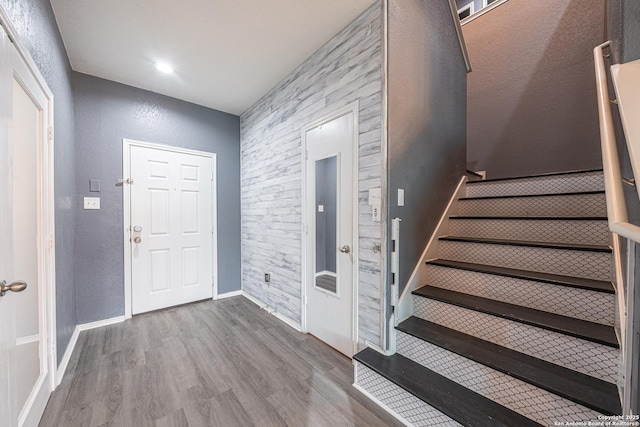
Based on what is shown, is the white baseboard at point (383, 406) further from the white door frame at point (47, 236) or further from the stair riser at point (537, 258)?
the white door frame at point (47, 236)

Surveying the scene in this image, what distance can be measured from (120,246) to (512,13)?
568 cm

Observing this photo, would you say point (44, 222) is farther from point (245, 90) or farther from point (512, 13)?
point (512, 13)

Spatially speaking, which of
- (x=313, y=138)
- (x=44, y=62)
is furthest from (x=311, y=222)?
(x=44, y=62)

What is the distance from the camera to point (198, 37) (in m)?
2.14

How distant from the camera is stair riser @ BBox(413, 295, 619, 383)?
45.3 inches

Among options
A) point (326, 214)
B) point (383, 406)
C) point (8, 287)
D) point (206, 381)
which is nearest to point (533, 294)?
point (383, 406)

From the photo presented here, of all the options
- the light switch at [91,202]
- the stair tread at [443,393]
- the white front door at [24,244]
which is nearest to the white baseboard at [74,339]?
the white front door at [24,244]

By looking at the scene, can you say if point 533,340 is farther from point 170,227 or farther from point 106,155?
point 106,155

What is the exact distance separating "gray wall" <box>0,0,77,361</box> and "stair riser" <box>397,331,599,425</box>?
2752 mm

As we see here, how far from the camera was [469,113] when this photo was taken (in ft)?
11.3

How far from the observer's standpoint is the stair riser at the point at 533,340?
3.78 ft

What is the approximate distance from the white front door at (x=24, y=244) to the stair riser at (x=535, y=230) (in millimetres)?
2865

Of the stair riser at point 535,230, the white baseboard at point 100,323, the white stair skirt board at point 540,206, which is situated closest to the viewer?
the stair riser at point 535,230

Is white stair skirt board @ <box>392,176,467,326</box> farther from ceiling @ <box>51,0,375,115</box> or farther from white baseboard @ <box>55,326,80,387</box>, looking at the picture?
white baseboard @ <box>55,326,80,387</box>
